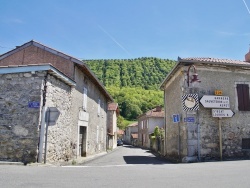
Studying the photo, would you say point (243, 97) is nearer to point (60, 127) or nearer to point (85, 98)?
point (85, 98)

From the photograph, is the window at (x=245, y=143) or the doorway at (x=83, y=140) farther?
the doorway at (x=83, y=140)

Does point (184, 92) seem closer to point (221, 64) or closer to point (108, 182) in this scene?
point (221, 64)

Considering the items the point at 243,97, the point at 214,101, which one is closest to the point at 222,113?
the point at 214,101

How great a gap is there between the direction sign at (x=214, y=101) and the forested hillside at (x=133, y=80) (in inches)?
2815

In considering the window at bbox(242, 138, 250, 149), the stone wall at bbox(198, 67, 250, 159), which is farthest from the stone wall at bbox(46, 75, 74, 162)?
the window at bbox(242, 138, 250, 149)

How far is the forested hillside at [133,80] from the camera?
3457 inches

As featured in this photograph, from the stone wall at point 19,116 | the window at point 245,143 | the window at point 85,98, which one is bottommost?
the window at point 245,143

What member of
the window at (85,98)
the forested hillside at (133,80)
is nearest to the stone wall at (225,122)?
the window at (85,98)

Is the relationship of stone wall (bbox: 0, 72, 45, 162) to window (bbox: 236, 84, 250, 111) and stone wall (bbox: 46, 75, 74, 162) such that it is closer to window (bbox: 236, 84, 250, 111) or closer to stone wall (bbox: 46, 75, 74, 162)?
stone wall (bbox: 46, 75, 74, 162)

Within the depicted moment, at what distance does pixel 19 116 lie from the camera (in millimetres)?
9742

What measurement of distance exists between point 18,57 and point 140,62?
10068cm

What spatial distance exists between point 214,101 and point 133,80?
294 ft

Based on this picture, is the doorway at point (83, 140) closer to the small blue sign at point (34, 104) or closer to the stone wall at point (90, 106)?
the stone wall at point (90, 106)

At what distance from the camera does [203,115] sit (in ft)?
43.4
